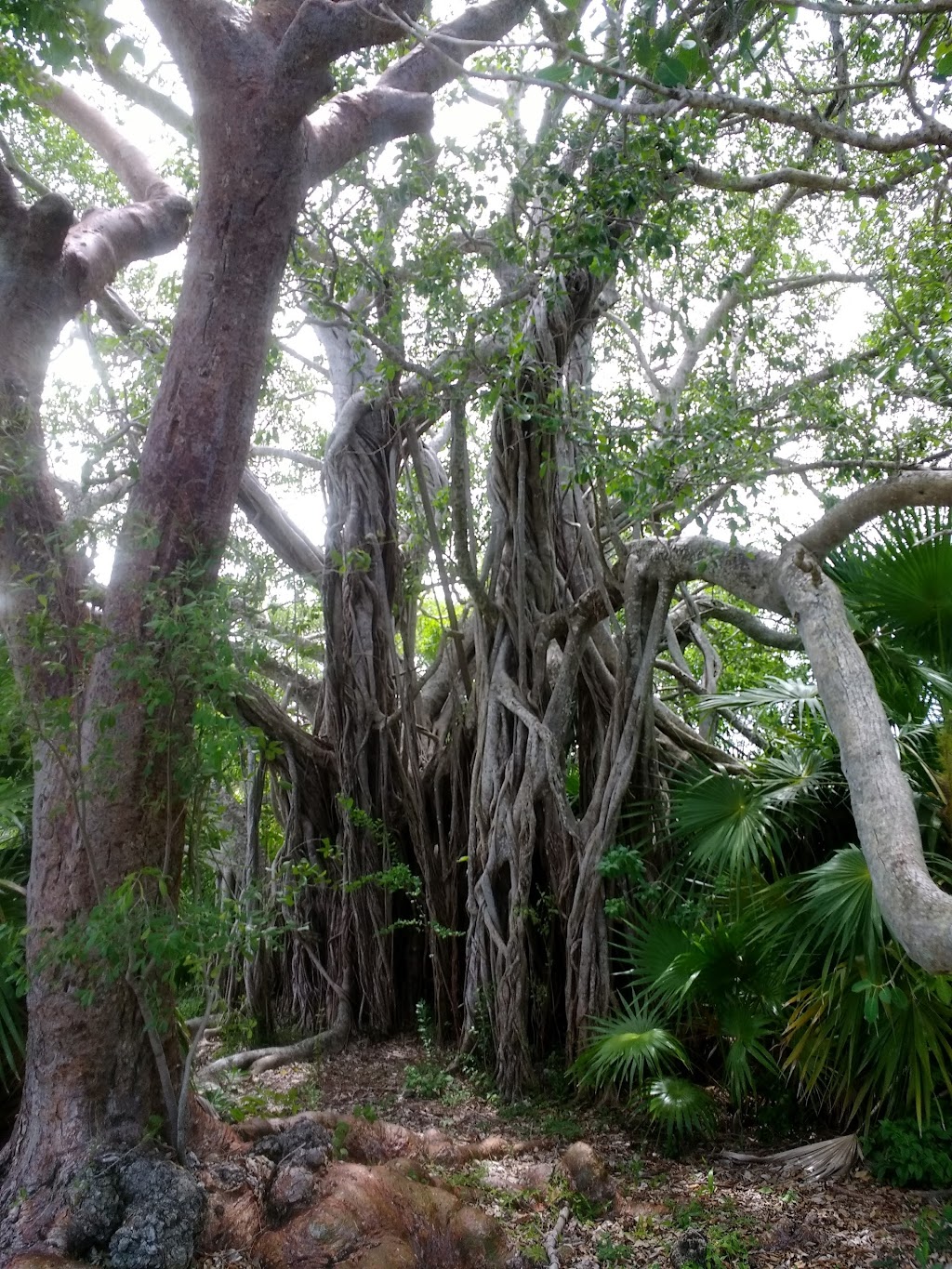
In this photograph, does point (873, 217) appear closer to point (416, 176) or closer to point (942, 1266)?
point (416, 176)

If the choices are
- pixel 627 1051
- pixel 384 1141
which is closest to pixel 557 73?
pixel 627 1051

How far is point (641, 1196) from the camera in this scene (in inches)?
151

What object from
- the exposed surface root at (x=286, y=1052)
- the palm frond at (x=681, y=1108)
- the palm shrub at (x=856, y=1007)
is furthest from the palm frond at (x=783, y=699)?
the exposed surface root at (x=286, y=1052)

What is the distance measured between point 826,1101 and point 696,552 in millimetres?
2433

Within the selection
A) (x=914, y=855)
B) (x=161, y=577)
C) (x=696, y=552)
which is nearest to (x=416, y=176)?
(x=696, y=552)

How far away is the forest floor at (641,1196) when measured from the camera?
339cm


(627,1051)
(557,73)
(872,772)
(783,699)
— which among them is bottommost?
(627,1051)

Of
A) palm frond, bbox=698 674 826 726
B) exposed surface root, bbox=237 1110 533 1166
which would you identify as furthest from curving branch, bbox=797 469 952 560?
exposed surface root, bbox=237 1110 533 1166

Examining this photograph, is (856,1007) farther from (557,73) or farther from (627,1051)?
(557,73)

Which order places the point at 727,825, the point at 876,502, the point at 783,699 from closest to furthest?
the point at 876,502 < the point at 727,825 < the point at 783,699

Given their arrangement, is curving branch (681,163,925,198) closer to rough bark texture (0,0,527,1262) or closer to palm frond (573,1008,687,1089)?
rough bark texture (0,0,527,1262)

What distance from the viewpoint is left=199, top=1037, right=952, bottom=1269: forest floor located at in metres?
3.39

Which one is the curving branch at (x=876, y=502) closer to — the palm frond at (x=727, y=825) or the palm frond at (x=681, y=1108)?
the palm frond at (x=727, y=825)

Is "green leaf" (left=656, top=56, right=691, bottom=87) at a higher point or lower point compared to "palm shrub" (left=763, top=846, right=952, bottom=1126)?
higher
